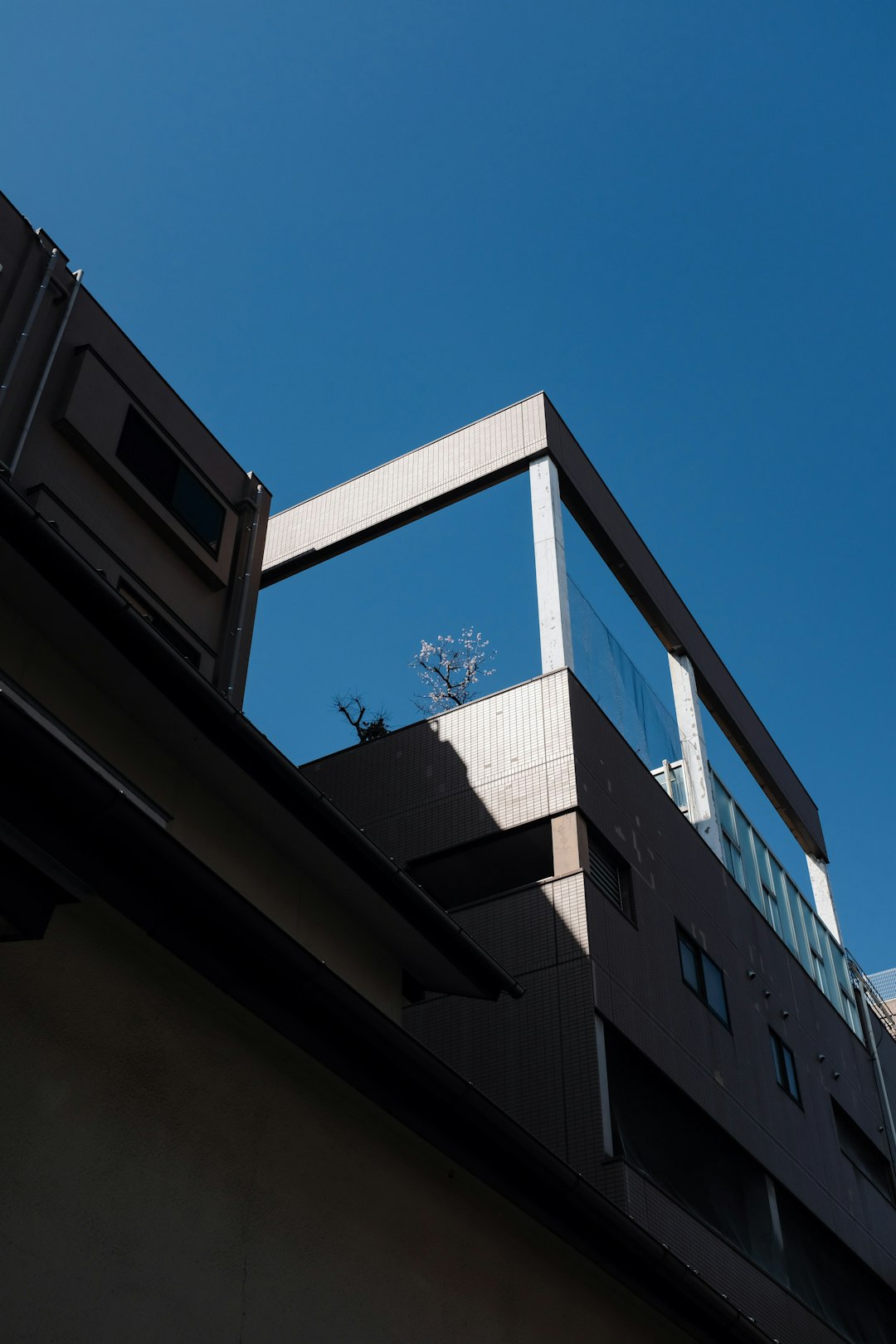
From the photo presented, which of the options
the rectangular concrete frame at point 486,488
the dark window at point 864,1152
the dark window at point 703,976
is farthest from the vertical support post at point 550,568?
the dark window at point 864,1152

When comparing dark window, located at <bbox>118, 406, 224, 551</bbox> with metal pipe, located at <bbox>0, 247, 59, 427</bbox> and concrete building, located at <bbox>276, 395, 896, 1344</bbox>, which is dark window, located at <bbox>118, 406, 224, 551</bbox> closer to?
metal pipe, located at <bbox>0, 247, 59, 427</bbox>

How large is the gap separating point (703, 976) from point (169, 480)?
9130 millimetres

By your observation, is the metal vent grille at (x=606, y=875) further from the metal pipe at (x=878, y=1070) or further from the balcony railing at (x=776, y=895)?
the metal pipe at (x=878, y=1070)

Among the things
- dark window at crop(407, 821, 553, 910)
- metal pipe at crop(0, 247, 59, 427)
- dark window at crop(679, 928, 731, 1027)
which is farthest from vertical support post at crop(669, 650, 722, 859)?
metal pipe at crop(0, 247, 59, 427)

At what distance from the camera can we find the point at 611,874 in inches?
558

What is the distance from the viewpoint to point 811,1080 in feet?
60.3

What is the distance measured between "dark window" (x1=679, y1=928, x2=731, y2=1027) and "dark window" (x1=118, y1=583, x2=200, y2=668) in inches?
283

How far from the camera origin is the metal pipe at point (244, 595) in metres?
12.8

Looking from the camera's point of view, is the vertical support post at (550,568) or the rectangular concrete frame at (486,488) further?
the rectangular concrete frame at (486,488)

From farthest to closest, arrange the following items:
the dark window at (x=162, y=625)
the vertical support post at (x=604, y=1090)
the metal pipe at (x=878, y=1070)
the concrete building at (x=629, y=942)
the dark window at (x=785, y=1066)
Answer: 1. the metal pipe at (x=878, y=1070)
2. the dark window at (x=785, y=1066)
3. the concrete building at (x=629, y=942)
4. the dark window at (x=162, y=625)
5. the vertical support post at (x=604, y=1090)

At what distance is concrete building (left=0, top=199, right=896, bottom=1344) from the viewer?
223 inches

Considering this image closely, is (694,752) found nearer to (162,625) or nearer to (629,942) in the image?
(629,942)

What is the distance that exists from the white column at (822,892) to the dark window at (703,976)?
9133 millimetres

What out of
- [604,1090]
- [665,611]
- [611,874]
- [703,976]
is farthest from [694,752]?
[604,1090]
